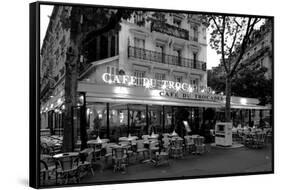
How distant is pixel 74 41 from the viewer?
24.1 feet

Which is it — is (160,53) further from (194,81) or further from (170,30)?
(194,81)

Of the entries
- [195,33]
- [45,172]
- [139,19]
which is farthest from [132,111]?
[195,33]

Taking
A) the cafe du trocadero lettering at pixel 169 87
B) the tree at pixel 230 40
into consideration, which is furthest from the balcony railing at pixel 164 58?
the tree at pixel 230 40

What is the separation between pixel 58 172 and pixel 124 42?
3.21 meters

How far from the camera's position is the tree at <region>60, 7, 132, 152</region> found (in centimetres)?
726

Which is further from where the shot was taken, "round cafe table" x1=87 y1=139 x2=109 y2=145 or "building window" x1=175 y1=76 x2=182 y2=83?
"building window" x1=175 y1=76 x2=182 y2=83

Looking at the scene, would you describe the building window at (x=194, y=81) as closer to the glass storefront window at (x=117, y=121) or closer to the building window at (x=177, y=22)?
the building window at (x=177, y=22)

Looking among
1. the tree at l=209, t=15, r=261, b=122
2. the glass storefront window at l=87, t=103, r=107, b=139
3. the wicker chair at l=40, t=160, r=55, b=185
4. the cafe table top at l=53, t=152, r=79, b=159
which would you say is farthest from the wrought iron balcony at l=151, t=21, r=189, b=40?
the wicker chair at l=40, t=160, r=55, b=185

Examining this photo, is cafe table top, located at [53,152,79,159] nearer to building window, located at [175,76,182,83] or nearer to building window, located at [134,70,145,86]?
building window, located at [134,70,145,86]

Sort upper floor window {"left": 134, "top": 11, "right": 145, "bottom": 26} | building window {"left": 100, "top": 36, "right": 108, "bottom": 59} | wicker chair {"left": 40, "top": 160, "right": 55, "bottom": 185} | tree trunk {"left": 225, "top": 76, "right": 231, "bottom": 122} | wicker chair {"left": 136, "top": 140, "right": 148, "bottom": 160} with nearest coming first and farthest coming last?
1. wicker chair {"left": 40, "top": 160, "right": 55, "bottom": 185}
2. building window {"left": 100, "top": 36, "right": 108, "bottom": 59}
3. upper floor window {"left": 134, "top": 11, "right": 145, "bottom": 26}
4. wicker chair {"left": 136, "top": 140, "right": 148, "bottom": 160}
5. tree trunk {"left": 225, "top": 76, "right": 231, "bottom": 122}

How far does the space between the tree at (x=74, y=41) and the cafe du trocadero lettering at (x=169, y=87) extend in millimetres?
723

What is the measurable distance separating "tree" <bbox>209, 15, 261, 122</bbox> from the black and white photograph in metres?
0.03

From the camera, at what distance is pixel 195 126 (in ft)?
28.1

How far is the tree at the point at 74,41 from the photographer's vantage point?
726cm
